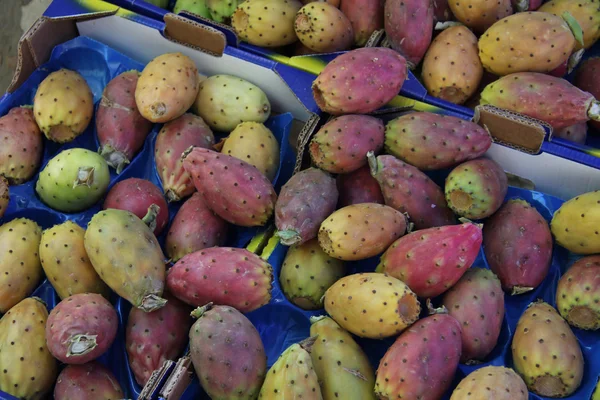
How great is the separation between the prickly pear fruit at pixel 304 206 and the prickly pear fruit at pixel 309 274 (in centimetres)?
4

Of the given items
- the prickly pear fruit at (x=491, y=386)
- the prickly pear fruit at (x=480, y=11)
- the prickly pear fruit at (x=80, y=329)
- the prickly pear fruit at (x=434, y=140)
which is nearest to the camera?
the prickly pear fruit at (x=491, y=386)

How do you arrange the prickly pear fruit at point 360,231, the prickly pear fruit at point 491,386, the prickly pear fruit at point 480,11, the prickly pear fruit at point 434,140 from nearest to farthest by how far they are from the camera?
the prickly pear fruit at point 491,386, the prickly pear fruit at point 360,231, the prickly pear fruit at point 434,140, the prickly pear fruit at point 480,11

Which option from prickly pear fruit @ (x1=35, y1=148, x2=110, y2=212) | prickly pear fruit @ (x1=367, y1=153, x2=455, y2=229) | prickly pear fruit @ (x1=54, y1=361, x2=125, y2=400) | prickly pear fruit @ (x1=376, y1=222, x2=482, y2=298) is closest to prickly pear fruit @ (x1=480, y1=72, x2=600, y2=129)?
prickly pear fruit @ (x1=367, y1=153, x2=455, y2=229)

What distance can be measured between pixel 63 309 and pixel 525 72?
1278 millimetres

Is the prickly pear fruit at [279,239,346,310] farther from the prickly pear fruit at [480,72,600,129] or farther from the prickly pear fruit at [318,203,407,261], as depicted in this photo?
the prickly pear fruit at [480,72,600,129]

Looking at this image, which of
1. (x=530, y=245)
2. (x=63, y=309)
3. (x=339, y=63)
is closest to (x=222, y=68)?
(x=339, y=63)

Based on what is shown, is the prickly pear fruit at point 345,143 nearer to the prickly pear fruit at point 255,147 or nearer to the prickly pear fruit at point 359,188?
the prickly pear fruit at point 359,188

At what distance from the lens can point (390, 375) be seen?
1.25m

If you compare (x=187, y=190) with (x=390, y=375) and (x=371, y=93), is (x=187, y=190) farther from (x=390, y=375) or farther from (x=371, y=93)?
(x=390, y=375)

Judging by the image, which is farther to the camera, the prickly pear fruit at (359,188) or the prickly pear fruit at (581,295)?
the prickly pear fruit at (359,188)

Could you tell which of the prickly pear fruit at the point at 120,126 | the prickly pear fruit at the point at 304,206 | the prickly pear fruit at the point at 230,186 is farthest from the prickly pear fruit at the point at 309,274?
the prickly pear fruit at the point at 120,126

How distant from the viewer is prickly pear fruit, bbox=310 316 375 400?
1281 millimetres

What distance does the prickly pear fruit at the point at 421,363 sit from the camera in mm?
1244

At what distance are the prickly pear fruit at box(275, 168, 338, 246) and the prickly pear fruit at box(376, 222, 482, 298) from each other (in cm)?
22
